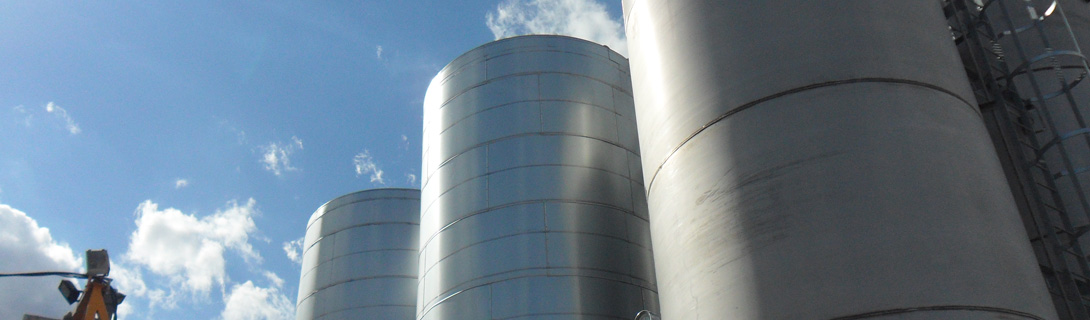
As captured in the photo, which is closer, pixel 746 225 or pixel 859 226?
pixel 859 226

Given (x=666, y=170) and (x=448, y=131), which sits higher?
(x=448, y=131)

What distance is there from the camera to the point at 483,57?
1909 cm

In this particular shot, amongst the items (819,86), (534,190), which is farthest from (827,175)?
(534,190)

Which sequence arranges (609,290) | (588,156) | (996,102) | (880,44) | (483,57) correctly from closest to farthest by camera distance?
(880,44)
(996,102)
(609,290)
(588,156)
(483,57)

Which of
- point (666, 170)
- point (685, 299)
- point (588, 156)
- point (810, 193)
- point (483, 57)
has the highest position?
point (483, 57)

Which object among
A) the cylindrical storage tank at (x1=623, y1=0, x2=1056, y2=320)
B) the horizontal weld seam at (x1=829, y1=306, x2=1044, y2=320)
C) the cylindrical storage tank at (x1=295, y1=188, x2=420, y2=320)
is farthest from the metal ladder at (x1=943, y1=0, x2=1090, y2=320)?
the cylindrical storage tank at (x1=295, y1=188, x2=420, y2=320)

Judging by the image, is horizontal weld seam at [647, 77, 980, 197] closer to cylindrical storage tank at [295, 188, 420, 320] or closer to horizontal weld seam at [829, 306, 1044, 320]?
horizontal weld seam at [829, 306, 1044, 320]

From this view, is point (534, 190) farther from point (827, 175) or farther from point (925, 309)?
point (925, 309)

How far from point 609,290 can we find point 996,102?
263 inches

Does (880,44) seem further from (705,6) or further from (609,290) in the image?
(609,290)

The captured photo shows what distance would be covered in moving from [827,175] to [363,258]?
56.3 ft

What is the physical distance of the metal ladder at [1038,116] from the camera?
36.9 ft

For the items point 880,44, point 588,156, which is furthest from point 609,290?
point 880,44

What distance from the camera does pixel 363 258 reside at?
2481cm
